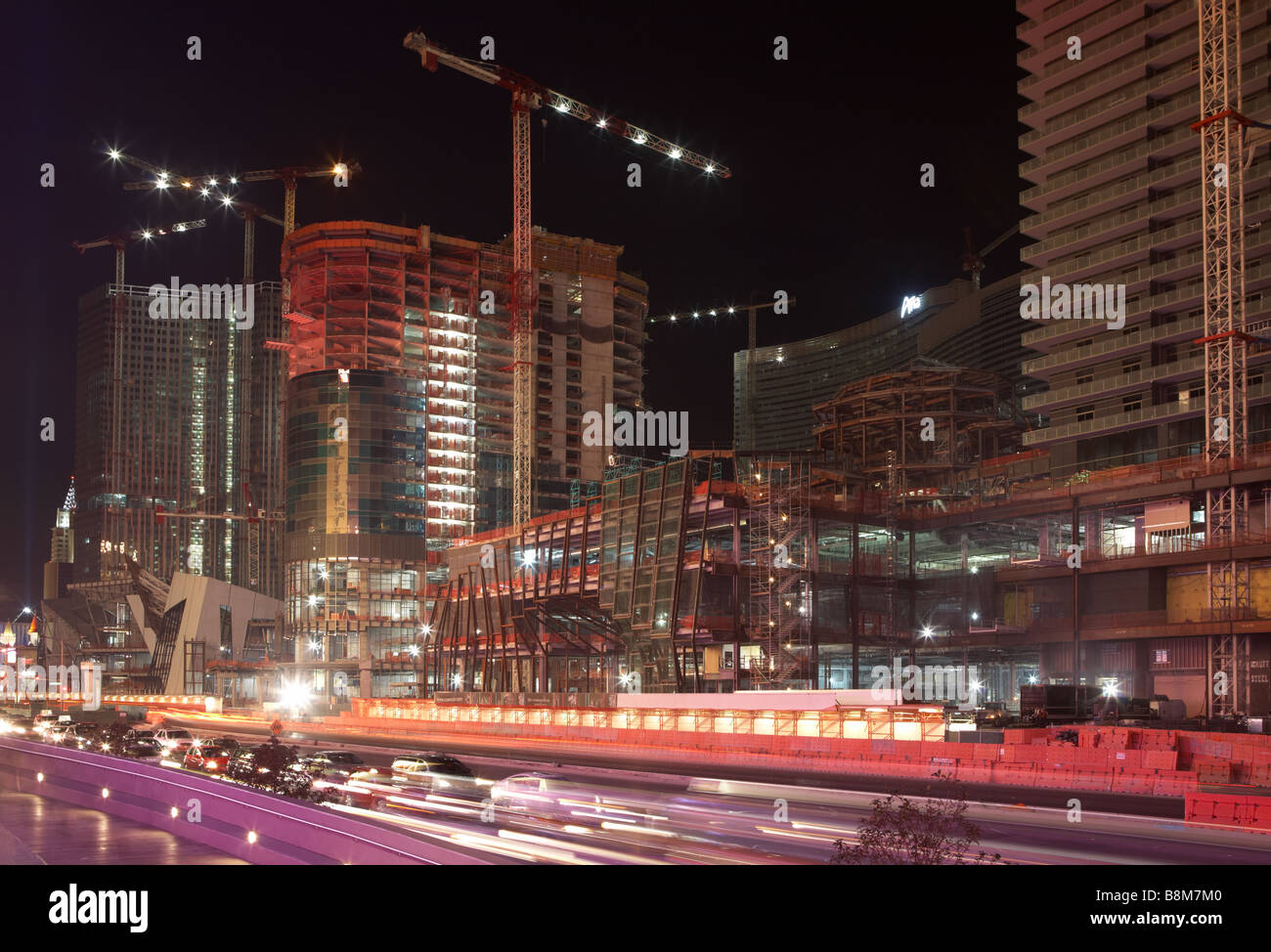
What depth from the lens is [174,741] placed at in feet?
180

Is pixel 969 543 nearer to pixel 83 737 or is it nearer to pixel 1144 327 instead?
pixel 1144 327

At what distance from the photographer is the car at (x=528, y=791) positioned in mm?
27016

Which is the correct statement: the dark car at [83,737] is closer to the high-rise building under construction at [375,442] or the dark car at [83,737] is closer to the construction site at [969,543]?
the construction site at [969,543]

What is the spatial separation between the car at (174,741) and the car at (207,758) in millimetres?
4029

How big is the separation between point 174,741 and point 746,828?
3950cm

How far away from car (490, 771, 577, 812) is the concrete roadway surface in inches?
6.3

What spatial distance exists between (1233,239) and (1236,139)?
25.3 feet

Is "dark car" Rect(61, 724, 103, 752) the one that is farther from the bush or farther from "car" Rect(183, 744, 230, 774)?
the bush

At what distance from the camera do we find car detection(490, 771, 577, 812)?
27.0m

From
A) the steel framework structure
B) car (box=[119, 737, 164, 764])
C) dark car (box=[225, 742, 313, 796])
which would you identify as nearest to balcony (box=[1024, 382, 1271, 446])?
the steel framework structure
